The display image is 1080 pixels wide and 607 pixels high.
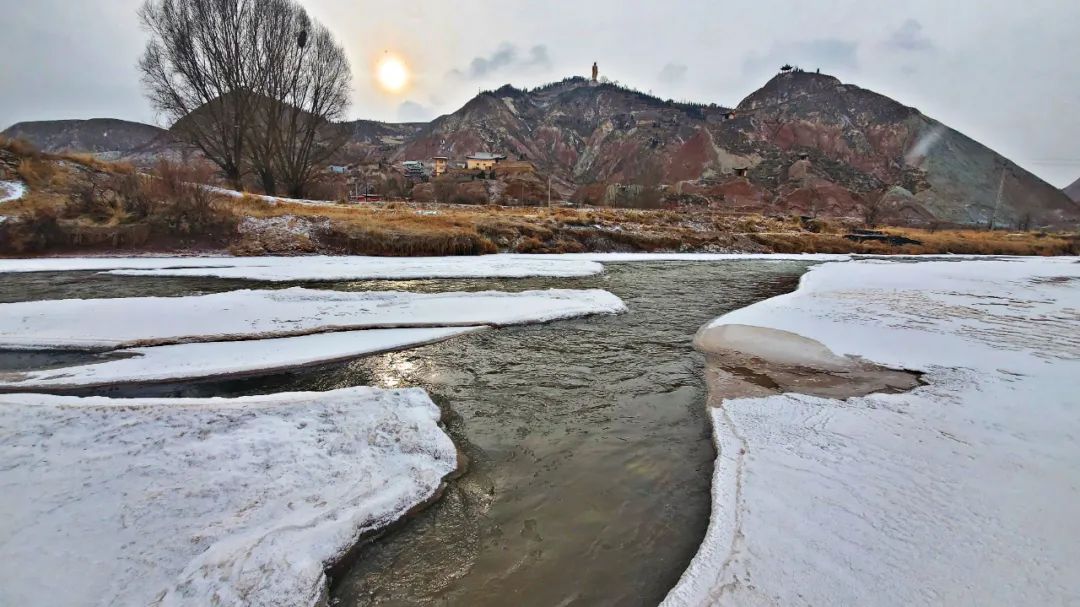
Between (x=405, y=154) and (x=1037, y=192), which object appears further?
(x=405, y=154)

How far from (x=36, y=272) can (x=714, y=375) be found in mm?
16723

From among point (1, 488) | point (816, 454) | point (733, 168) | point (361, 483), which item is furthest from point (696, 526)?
point (733, 168)

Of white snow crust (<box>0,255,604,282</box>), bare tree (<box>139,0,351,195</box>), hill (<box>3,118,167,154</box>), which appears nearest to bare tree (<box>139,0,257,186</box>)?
bare tree (<box>139,0,351,195</box>)

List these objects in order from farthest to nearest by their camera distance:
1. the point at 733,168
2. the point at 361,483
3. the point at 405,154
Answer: the point at 405,154, the point at 733,168, the point at 361,483

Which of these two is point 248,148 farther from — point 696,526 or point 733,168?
point 733,168

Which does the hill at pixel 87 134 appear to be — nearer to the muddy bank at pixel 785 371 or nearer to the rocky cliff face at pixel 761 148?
the rocky cliff face at pixel 761 148

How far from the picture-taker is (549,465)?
3.95m

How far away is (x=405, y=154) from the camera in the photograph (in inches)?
6260

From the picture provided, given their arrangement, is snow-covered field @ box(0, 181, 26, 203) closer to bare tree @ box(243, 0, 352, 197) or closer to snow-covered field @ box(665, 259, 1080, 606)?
bare tree @ box(243, 0, 352, 197)

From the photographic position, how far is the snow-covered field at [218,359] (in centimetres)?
520

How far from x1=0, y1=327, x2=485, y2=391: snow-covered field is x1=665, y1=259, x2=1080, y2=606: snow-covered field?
191 inches

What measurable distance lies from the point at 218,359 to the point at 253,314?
2.22 meters

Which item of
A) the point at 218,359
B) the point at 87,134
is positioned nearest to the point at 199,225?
the point at 218,359

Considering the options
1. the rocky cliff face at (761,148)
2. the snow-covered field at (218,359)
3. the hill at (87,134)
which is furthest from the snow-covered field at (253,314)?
the hill at (87,134)
